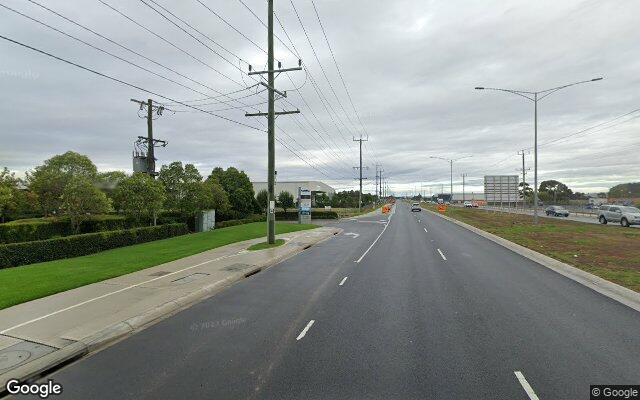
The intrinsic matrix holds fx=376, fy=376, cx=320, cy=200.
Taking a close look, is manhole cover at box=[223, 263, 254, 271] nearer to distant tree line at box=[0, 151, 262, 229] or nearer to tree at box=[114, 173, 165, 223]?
distant tree line at box=[0, 151, 262, 229]

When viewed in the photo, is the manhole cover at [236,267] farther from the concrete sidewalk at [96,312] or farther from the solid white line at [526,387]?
the solid white line at [526,387]

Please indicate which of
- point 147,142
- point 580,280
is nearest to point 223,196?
point 147,142

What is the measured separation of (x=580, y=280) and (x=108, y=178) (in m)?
32.7

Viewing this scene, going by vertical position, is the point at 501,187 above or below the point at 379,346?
above

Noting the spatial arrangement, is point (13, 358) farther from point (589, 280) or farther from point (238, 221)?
point (238, 221)

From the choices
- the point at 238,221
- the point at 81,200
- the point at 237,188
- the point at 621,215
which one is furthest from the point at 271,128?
the point at 621,215

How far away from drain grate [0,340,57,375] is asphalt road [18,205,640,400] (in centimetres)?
75

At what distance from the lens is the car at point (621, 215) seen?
33.1 m

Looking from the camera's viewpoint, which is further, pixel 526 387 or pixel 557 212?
pixel 557 212

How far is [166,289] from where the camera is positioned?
11.2m

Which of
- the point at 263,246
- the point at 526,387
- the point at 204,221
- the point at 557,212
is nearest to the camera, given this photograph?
the point at 526,387

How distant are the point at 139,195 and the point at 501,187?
5082 centimetres

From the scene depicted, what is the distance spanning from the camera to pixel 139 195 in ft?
99.6

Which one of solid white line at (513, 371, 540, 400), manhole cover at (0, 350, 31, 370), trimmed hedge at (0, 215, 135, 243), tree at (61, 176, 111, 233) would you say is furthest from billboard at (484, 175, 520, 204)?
manhole cover at (0, 350, 31, 370)
